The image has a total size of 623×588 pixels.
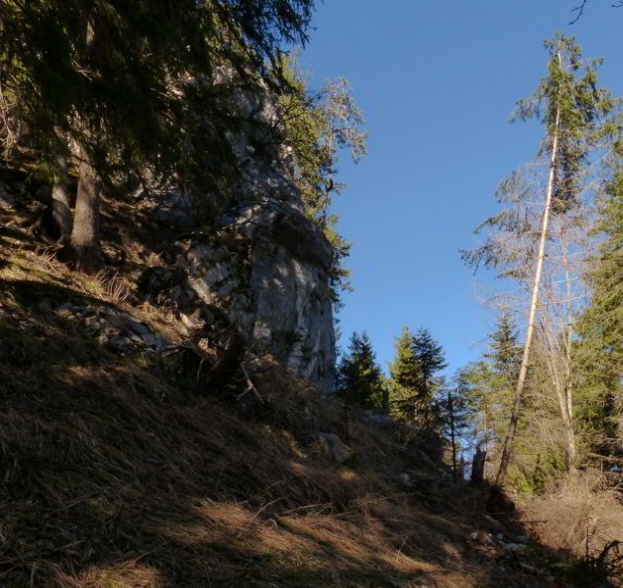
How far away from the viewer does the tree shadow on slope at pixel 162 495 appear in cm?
206

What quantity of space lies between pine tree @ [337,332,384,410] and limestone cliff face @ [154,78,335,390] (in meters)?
5.34

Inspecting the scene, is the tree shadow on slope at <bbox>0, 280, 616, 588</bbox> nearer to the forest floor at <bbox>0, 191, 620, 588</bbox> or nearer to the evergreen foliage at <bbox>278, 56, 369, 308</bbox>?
the forest floor at <bbox>0, 191, 620, 588</bbox>

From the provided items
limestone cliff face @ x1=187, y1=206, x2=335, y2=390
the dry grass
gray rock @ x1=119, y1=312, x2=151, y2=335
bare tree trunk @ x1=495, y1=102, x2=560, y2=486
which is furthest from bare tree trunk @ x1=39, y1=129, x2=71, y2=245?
bare tree trunk @ x1=495, y1=102, x2=560, y2=486

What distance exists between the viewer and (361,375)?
24000 millimetres

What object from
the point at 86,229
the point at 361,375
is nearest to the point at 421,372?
the point at 361,375

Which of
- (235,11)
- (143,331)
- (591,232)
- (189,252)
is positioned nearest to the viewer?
(235,11)

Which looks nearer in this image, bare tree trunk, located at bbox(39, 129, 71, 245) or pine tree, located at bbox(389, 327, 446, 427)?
bare tree trunk, located at bbox(39, 129, 71, 245)

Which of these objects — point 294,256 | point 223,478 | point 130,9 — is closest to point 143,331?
point 223,478

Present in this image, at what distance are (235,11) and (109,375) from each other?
4.09 meters

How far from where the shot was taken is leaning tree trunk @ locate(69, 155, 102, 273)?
6992 mm

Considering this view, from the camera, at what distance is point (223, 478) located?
11.8 feet

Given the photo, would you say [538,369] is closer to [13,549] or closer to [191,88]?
[191,88]

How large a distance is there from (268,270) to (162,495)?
28.4 ft

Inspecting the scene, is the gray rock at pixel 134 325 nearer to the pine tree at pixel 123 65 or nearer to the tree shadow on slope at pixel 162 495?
the tree shadow on slope at pixel 162 495
